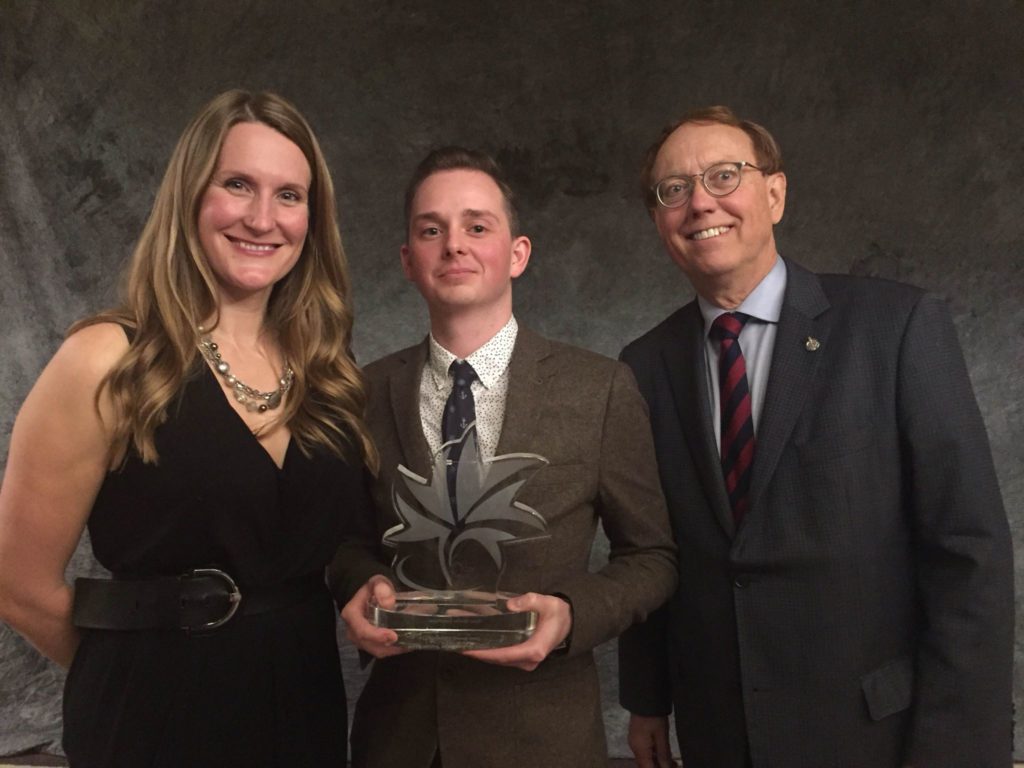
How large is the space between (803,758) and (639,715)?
41 centimetres

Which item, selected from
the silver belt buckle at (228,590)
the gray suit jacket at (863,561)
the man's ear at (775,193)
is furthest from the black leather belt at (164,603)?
the man's ear at (775,193)

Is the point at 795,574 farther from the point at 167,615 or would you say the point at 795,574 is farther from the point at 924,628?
the point at 167,615

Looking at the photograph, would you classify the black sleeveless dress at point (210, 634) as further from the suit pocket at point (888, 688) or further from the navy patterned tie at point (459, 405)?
the suit pocket at point (888, 688)

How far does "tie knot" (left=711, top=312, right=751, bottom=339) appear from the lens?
6.79 ft

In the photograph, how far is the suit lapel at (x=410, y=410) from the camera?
184 cm

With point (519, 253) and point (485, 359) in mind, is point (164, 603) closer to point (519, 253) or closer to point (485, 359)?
point (485, 359)

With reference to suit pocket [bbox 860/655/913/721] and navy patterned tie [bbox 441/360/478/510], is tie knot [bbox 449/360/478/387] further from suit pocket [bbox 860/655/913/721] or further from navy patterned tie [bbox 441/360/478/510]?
suit pocket [bbox 860/655/913/721]

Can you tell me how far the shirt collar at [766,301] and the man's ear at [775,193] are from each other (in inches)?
4.9

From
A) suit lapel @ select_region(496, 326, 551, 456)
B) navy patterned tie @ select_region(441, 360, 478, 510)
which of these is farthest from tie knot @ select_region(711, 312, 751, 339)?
navy patterned tie @ select_region(441, 360, 478, 510)

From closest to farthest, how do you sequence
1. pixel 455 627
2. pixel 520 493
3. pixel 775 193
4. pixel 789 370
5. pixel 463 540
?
pixel 455 627 → pixel 463 540 → pixel 520 493 → pixel 789 370 → pixel 775 193

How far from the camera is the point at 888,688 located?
1906 mm

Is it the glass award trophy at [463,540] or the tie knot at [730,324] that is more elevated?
the tie knot at [730,324]

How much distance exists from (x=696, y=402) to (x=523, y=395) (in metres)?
0.43

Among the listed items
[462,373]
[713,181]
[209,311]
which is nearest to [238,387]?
[209,311]
